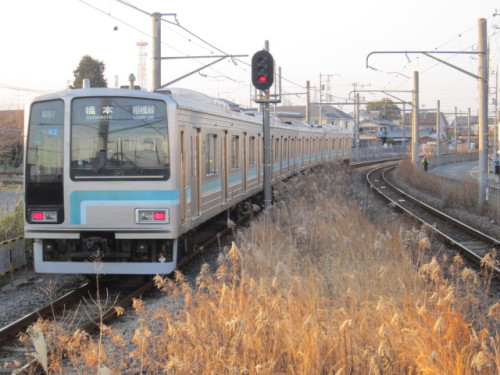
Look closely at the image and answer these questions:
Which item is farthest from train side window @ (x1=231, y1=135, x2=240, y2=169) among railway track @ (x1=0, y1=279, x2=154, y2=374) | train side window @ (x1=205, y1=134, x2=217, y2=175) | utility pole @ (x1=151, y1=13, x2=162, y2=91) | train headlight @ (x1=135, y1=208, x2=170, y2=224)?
train headlight @ (x1=135, y1=208, x2=170, y2=224)

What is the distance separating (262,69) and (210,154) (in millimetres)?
2374

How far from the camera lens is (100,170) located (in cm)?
823

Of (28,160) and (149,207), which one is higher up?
(28,160)

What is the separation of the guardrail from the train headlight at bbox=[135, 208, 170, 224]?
2.13 m

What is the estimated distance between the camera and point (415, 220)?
15.3m

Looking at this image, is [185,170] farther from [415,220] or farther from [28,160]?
[415,220]

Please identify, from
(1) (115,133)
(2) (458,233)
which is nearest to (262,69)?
(1) (115,133)

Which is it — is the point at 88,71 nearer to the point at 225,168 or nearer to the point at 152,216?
the point at 225,168

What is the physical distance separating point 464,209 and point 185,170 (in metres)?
12.7

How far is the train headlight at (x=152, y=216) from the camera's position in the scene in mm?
8203

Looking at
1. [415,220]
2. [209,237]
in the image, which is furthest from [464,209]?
[209,237]

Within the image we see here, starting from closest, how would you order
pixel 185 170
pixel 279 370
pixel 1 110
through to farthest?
1. pixel 279 370
2. pixel 185 170
3. pixel 1 110

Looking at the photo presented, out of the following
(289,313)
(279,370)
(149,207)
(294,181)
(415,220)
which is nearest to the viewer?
(279,370)

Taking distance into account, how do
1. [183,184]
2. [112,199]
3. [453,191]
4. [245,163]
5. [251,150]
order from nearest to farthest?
1. [112,199]
2. [183,184]
3. [245,163]
4. [251,150]
5. [453,191]
